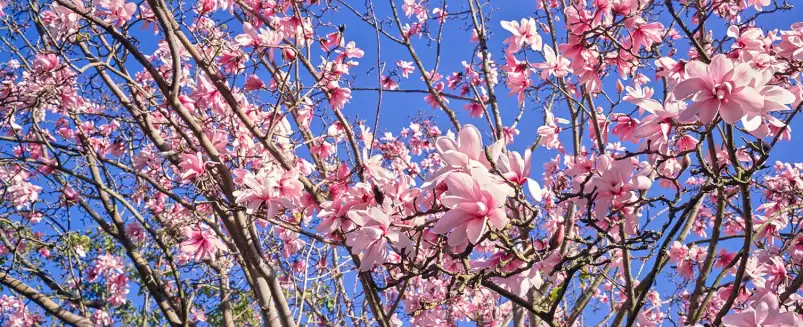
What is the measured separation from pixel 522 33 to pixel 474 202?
1.71 metres

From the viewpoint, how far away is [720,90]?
119 centimetres

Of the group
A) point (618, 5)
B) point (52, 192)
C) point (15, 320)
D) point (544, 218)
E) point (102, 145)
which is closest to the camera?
point (618, 5)

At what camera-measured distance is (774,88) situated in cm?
119

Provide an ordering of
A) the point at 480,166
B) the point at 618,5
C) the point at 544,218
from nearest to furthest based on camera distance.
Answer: the point at 480,166 → the point at 618,5 → the point at 544,218

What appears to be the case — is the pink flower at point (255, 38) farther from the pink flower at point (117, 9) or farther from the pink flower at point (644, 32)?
the pink flower at point (644, 32)

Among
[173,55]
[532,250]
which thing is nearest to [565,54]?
[532,250]

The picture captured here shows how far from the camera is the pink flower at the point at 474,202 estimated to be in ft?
3.49

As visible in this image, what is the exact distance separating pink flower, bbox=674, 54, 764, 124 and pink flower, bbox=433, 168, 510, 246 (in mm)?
456

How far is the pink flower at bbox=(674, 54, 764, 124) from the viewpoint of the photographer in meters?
1.17

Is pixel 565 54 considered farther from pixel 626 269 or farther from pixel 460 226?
pixel 460 226

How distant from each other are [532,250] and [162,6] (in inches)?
76.7

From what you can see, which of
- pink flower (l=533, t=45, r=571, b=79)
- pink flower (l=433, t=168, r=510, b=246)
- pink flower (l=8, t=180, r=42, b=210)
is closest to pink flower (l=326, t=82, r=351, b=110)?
pink flower (l=533, t=45, r=571, b=79)

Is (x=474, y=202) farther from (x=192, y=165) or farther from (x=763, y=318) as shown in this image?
(x=192, y=165)

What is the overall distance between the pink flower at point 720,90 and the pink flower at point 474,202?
46 centimetres
